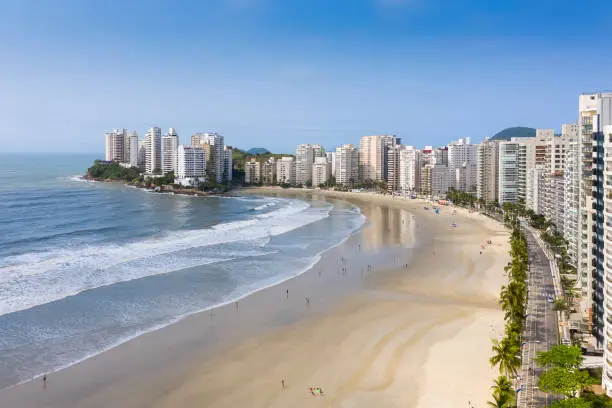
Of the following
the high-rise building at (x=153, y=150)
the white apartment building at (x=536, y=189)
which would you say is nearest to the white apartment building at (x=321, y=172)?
the high-rise building at (x=153, y=150)

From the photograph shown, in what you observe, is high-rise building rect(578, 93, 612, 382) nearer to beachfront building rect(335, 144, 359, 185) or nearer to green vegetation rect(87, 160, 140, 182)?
beachfront building rect(335, 144, 359, 185)

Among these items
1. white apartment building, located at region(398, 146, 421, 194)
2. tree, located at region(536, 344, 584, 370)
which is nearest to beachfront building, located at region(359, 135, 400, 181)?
white apartment building, located at region(398, 146, 421, 194)

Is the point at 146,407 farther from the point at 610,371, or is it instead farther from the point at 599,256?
the point at 599,256

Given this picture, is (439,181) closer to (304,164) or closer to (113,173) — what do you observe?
(304,164)

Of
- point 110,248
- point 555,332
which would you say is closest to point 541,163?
point 555,332

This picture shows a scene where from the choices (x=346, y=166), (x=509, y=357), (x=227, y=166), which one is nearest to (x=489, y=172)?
(x=346, y=166)

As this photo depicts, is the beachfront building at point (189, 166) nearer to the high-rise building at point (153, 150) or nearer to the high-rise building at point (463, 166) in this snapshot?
the high-rise building at point (153, 150)
